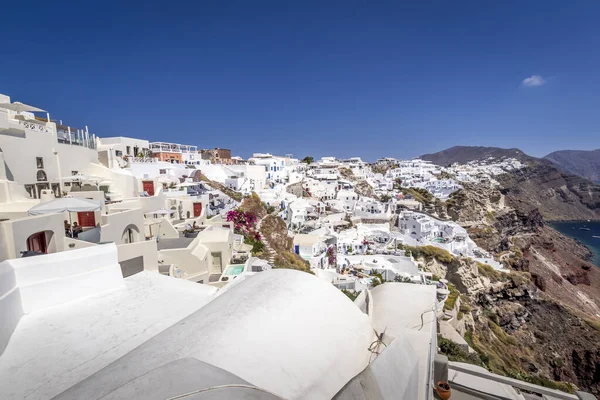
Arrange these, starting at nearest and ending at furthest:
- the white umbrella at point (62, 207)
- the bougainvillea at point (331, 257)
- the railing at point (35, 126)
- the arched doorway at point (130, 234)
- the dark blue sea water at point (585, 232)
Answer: the white umbrella at point (62, 207), the arched doorway at point (130, 234), the railing at point (35, 126), the bougainvillea at point (331, 257), the dark blue sea water at point (585, 232)

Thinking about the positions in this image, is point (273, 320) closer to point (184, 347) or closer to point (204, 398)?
point (184, 347)

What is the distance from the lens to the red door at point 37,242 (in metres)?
8.20

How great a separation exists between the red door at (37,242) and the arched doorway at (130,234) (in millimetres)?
3310

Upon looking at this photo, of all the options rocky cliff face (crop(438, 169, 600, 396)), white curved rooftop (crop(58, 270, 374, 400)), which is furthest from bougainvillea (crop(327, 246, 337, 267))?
white curved rooftop (crop(58, 270, 374, 400))

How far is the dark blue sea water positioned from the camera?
81325mm

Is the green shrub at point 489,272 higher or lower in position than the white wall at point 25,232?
lower

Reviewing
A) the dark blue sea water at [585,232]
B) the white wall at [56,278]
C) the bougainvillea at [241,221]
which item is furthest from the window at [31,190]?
the dark blue sea water at [585,232]

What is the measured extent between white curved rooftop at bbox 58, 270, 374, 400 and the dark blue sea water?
10057cm

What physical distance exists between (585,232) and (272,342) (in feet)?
455

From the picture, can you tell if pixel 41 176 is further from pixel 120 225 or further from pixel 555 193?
pixel 555 193

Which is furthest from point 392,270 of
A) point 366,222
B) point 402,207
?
point 402,207

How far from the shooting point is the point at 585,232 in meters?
97.1

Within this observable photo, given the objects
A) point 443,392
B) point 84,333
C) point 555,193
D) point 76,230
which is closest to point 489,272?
point 443,392

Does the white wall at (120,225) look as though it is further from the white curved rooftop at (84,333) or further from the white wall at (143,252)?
the white curved rooftop at (84,333)
